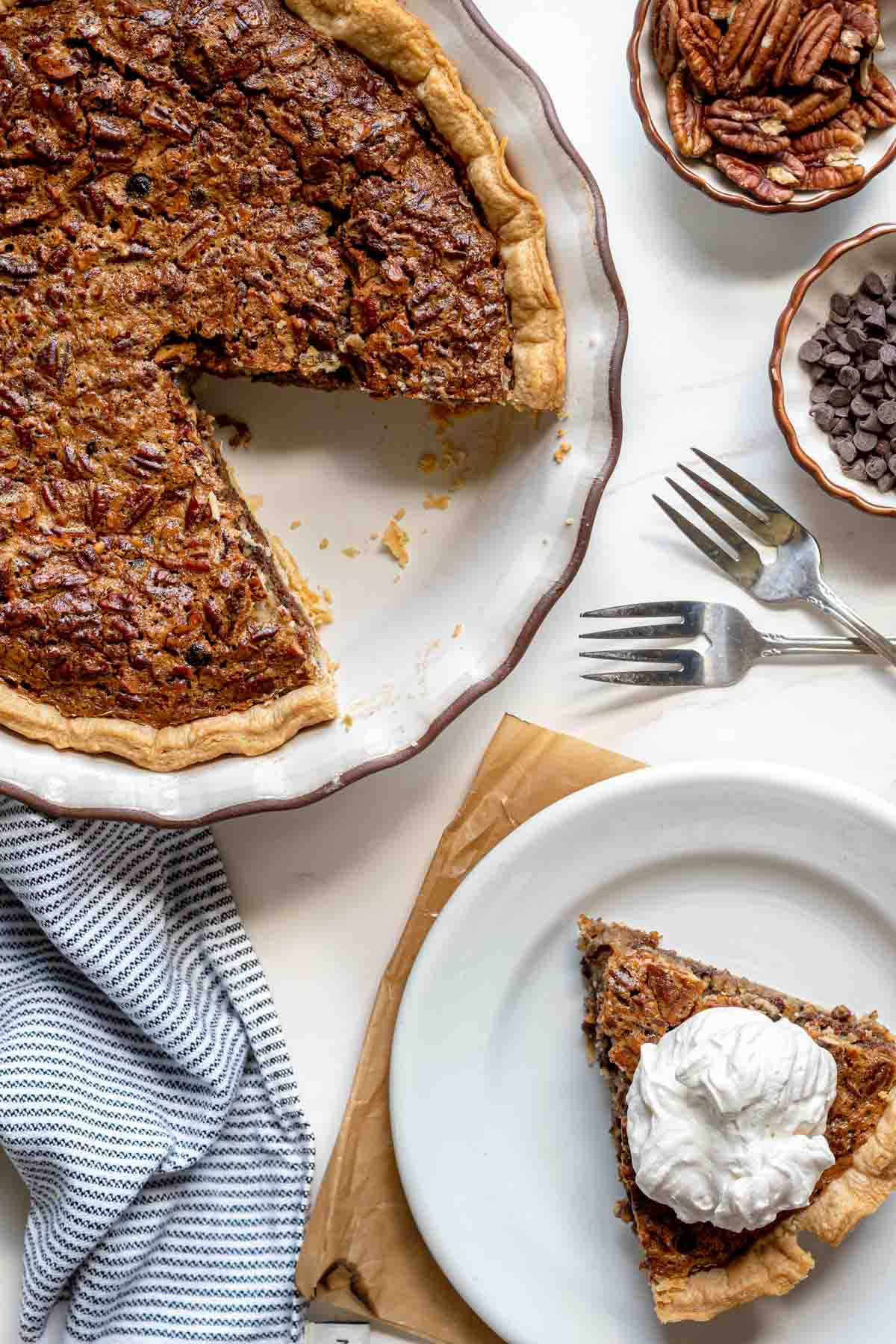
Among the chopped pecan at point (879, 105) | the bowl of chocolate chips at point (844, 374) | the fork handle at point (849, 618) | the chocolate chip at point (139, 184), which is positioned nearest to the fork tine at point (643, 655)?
the fork handle at point (849, 618)

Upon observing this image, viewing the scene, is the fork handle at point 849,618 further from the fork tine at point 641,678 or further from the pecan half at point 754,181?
the pecan half at point 754,181

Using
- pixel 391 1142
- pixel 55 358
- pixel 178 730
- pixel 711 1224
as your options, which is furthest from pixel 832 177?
pixel 391 1142

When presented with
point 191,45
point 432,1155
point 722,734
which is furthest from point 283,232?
point 432,1155

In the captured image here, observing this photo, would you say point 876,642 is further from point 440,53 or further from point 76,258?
point 76,258

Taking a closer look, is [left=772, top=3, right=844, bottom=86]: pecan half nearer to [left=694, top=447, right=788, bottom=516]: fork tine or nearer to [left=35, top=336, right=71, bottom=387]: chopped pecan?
[left=694, top=447, right=788, bottom=516]: fork tine

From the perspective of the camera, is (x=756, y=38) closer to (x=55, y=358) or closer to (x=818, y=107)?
(x=818, y=107)

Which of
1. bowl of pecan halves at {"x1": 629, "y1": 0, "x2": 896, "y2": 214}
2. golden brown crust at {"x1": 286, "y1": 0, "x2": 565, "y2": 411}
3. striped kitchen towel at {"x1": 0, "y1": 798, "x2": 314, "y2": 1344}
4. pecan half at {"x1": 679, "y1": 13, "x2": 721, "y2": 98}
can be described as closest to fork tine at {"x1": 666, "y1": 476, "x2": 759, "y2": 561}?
golden brown crust at {"x1": 286, "y1": 0, "x2": 565, "y2": 411}
